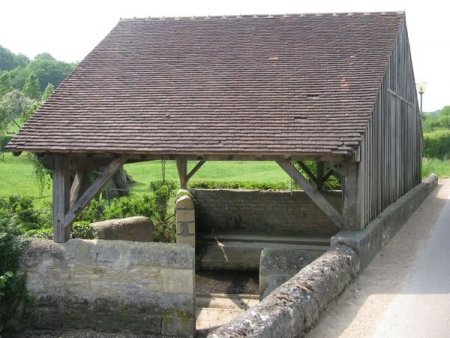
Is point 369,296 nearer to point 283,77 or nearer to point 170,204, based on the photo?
point 283,77

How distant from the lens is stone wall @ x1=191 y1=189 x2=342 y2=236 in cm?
1462

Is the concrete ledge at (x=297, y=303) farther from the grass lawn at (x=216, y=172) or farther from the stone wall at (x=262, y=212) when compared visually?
the grass lawn at (x=216, y=172)

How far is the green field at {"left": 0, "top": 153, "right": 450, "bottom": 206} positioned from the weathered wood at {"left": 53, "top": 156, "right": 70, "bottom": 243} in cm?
1326

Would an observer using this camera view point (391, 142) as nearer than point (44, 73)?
Yes

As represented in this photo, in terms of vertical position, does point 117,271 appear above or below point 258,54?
below

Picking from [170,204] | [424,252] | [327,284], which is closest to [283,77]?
[424,252]

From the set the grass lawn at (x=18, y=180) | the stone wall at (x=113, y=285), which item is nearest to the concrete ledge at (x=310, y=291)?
the stone wall at (x=113, y=285)

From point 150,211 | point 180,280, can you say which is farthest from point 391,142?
point 150,211

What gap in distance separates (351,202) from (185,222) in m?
5.04

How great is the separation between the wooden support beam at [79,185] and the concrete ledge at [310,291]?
4518mm

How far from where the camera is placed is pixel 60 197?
9.45m

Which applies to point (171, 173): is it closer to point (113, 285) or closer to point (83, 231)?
point (83, 231)

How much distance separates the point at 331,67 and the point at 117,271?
5.23 meters

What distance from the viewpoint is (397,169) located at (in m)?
13.0
